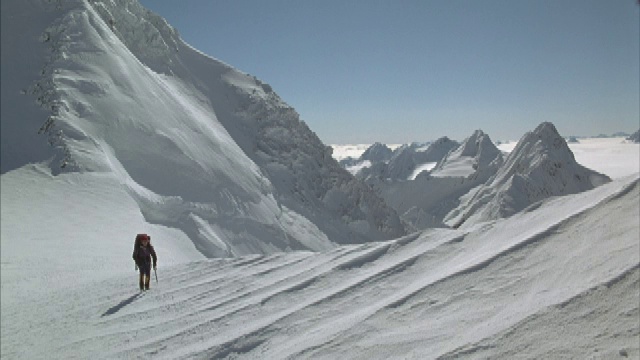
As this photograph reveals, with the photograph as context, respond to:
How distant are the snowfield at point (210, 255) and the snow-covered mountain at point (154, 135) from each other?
0.17m

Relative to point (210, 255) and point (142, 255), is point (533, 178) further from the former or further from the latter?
point (142, 255)

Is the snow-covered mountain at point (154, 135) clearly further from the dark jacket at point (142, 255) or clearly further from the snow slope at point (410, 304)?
the snow slope at point (410, 304)

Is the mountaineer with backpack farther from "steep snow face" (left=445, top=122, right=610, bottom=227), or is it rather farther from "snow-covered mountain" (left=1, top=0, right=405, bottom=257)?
"steep snow face" (left=445, top=122, right=610, bottom=227)

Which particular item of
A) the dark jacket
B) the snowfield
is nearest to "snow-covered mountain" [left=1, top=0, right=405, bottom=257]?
the snowfield

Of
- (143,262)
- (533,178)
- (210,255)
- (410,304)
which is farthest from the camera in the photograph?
(533,178)

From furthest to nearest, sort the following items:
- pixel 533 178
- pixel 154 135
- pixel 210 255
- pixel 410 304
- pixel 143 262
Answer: pixel 533 178 < pixel 154 135 < pixel 210 255 < pixel 143 262 < pixel 410 304

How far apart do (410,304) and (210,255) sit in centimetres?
1975

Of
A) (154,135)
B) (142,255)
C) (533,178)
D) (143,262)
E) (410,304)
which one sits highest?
(154,135)

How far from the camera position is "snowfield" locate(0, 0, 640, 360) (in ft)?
13.6

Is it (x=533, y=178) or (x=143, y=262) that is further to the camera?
(x=533, y=178)

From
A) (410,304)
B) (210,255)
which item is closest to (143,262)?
(410,304)

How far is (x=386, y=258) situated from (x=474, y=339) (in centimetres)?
319

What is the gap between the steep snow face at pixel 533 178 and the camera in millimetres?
95875

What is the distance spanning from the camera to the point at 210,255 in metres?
23.1
